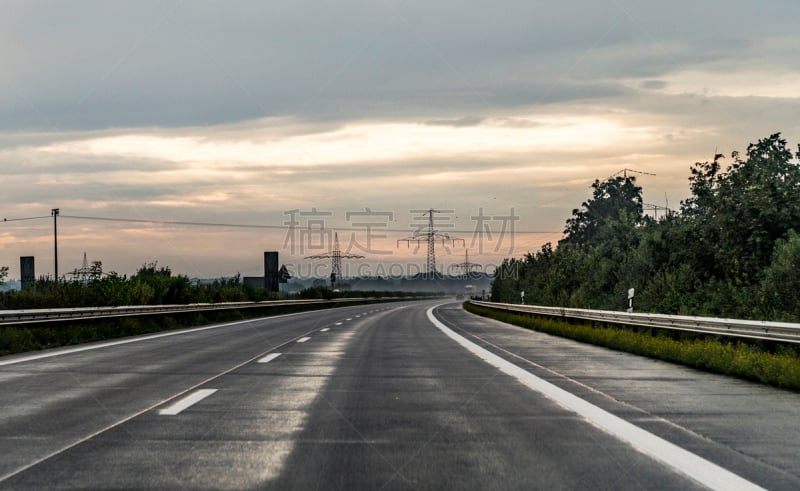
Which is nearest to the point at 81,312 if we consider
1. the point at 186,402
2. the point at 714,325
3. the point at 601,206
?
the point at 186,402

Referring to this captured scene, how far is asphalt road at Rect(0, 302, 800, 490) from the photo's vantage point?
5.91m

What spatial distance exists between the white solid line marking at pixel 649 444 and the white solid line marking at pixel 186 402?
4.06 meters

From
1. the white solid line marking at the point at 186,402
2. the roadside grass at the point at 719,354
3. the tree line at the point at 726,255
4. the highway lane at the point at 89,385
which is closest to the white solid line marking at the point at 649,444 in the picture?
the roadside grass at the point at 719,354

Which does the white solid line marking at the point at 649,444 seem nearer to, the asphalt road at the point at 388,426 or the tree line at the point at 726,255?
the asphalt road at the point at 388,426

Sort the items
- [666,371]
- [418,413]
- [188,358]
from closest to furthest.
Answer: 1. [418,413]
2. [666,371]
3. [188,358]

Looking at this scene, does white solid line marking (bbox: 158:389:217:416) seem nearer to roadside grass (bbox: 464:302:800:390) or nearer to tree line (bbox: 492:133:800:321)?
roadside grass (bbox: 464:302:800:390)

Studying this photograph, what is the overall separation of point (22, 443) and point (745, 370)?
9.96 metres

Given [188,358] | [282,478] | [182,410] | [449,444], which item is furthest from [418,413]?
[188,358]

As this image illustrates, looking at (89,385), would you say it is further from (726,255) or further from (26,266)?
(26,266)

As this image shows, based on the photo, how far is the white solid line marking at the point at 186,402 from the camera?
883 cm

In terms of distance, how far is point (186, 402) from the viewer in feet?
31.4

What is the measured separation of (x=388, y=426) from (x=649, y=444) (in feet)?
7.63

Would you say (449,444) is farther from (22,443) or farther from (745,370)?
(745,370)

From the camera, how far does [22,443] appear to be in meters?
7.07
